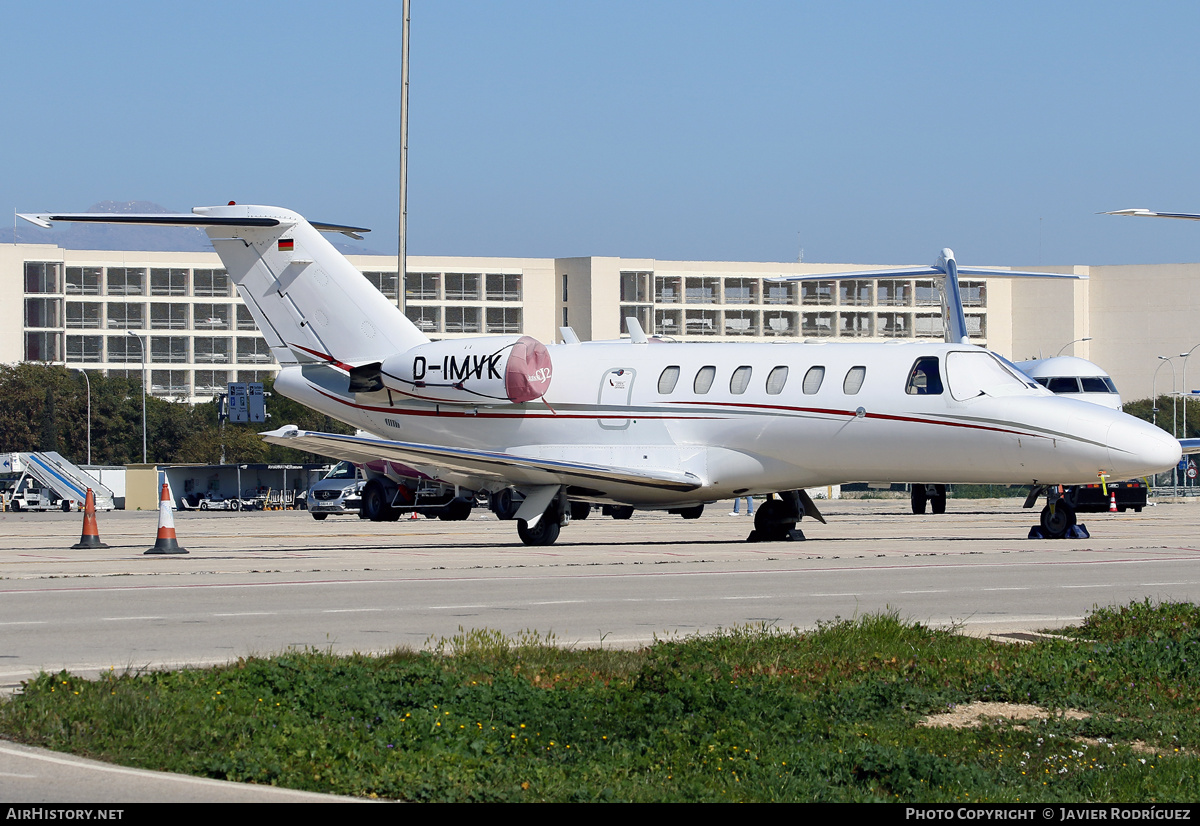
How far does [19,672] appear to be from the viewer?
9.62 meters

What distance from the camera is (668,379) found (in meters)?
24.6

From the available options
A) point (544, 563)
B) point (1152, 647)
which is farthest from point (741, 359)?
point (1152, 647)

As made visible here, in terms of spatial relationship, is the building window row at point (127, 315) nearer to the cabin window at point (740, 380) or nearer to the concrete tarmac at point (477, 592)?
the concrete tarmac at point (477, 592)

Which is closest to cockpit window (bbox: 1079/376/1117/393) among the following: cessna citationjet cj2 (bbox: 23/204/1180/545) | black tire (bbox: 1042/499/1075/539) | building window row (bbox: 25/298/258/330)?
black tire (bbox: 1042/499/1075/539)

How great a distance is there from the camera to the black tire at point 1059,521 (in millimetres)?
25156

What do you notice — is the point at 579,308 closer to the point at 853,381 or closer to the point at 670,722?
the point at 853,381

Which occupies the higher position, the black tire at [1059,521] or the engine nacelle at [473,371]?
the engine nacelle at [473,371]

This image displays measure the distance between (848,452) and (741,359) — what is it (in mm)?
2533

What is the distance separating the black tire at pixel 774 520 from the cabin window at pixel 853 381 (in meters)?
2.93

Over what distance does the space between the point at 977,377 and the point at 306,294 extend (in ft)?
39.2

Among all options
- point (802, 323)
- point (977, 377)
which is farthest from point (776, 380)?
point (802, 323)

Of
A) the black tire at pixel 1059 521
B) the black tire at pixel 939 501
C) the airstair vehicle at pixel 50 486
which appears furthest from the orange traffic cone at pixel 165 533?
the airstair vehicle at pixel 50 486

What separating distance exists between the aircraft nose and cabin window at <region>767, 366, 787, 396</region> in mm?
5091
